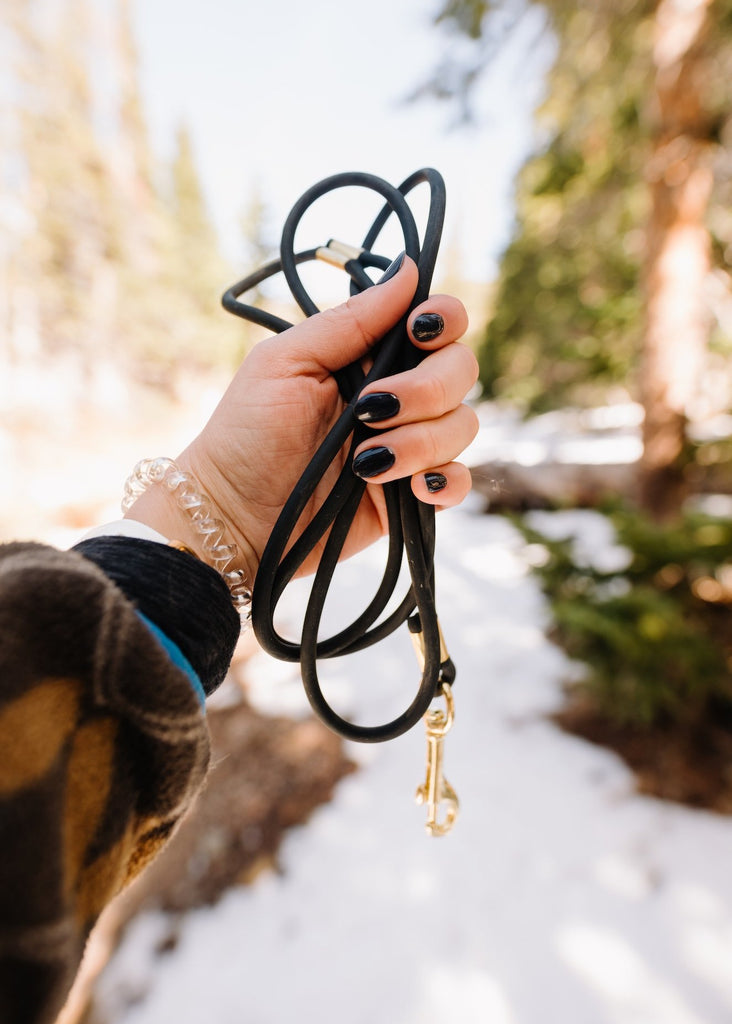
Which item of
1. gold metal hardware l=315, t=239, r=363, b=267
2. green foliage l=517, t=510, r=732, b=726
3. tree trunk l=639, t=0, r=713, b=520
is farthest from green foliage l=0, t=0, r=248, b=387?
gold metal hardware l=315, t=239, r=363, b=267

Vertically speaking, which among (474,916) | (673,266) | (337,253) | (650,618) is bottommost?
(474,916)

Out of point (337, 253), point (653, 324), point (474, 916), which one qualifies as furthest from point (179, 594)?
point (653, 324)

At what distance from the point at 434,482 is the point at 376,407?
141 mm

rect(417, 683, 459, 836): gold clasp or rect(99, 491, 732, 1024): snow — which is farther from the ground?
rect(417, 683, 459, 836): gold clasp

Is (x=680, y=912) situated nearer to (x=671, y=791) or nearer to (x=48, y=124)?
(x=671, y=791)

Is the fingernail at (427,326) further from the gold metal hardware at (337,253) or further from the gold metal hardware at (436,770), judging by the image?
the gold metal hardware at (436,770)

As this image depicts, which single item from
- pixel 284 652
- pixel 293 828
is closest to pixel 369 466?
pixel 284 652

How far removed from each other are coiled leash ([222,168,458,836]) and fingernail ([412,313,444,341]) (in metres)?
0.03

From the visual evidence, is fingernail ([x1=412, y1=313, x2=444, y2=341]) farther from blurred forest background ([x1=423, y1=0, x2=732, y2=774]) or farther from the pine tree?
the pine tree

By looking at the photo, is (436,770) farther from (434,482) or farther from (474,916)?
(474,916)

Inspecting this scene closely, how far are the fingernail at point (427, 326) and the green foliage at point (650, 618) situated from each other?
1.83 m

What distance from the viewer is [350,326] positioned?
749 millimetres

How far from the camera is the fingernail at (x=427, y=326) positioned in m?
0.68

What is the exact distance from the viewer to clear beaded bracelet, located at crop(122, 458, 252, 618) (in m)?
0.82
